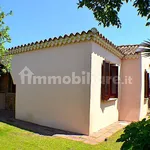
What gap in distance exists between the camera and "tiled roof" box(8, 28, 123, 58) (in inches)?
344

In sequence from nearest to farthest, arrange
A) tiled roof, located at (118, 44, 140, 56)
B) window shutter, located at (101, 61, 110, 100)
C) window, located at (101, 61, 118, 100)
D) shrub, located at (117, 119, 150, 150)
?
shrub, located at (117, 119, 150, 150) < window shutter, located at (101, 61, 110, 100) < window, located at (101, 61, 118, 100) < tiled roof, located at (118, 44, 140, 56)

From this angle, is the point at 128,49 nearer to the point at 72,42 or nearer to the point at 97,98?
the point at 97,98

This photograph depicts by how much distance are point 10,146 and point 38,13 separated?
784 cm

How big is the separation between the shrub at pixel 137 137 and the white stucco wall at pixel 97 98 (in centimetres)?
561

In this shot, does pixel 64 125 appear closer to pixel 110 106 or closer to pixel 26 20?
pixel 110 106

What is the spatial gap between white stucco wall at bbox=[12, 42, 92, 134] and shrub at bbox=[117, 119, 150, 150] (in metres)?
5.54

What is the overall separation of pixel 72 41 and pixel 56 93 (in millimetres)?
3036

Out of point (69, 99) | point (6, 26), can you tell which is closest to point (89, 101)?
point (69, 99)

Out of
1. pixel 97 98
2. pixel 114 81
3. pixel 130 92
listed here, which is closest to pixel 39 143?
pixel 97 98

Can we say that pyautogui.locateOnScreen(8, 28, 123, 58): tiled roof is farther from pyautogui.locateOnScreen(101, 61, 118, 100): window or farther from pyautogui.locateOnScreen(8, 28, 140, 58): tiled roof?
pyautogui.locateOnScreen(101, 61, 118, 100): window

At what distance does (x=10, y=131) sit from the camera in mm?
8750

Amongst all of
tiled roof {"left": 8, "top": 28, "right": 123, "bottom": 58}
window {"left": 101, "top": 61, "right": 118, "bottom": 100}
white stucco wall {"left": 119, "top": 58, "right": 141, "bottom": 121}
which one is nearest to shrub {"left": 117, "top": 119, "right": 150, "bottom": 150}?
tiled roof {"left": 8, "top": 28, "right": 123, "bottom": 58}

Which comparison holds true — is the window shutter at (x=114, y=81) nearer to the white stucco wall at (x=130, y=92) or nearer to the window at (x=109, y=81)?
the window at (x=109, y=81)

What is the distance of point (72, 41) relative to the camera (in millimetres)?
9320
